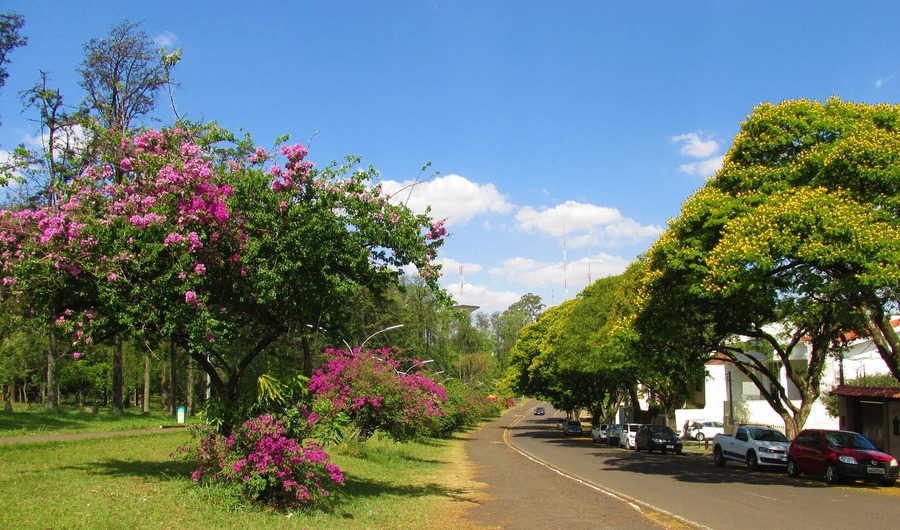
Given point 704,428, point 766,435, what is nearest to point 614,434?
point 704,428

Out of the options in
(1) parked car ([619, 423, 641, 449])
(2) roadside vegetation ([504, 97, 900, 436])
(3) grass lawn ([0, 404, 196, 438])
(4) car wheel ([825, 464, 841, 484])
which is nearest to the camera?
(2) roadside vegetation ([504, 97, 900, 436])

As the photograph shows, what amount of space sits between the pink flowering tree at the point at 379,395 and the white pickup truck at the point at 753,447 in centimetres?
1032

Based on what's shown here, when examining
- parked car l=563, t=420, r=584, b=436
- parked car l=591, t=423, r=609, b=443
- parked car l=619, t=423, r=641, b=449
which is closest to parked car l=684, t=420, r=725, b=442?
parked car l=591, t=423, r=609, b=443

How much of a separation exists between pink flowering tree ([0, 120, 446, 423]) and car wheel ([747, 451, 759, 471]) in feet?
52.9

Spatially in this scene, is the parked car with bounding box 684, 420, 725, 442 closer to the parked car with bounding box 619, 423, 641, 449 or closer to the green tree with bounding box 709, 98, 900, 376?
the parked car with bounding box 619, 423, 641, 449

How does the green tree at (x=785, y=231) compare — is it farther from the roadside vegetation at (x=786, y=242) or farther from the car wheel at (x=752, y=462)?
the car wheel at (x=752, y=462)

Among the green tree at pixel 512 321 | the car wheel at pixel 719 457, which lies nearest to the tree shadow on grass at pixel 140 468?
the car wheel at pixel 719 457

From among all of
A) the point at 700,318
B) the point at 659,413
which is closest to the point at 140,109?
the point at 700,318

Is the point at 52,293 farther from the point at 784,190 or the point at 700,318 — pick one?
the point at 700,318

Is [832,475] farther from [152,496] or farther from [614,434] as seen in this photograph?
[614,434]

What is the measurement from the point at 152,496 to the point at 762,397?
141 ft

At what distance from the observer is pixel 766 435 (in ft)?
81.6

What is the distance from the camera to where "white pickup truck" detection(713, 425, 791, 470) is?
23.6 metres

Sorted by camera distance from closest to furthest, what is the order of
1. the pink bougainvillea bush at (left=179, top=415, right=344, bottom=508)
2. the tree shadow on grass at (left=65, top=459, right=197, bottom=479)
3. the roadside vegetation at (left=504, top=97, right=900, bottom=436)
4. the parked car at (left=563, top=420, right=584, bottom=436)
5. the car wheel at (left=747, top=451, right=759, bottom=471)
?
the pink bougainvillea bush at (left=179, top=415, right=344, bottom=508)
the tree shadow on grass at (left=65, top=459, right=197, bottom=479)
the roadside vegetation at (left=504, top=97, right=900, bottom=436)
the car wheel at (left=747, top=451, right=759, bottom=471)
the parked car at (left=563, top=420, right=584, bottom=436)
